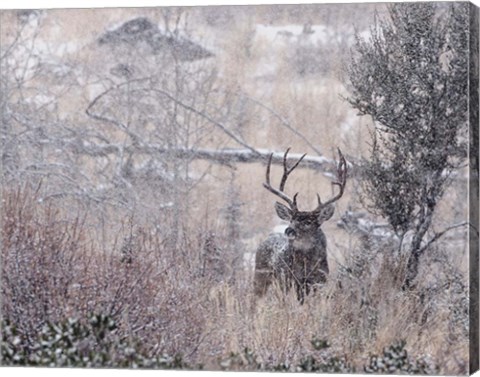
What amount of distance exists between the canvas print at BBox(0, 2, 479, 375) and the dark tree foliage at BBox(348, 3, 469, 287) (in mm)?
15

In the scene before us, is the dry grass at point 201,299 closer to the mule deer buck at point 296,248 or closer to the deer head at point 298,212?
the mule deer buck at point 296,248

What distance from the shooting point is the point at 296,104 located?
14.0 m

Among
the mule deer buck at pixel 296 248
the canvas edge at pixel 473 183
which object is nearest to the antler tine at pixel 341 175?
the mule deer buck at pixel 296 248

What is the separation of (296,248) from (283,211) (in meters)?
0.30

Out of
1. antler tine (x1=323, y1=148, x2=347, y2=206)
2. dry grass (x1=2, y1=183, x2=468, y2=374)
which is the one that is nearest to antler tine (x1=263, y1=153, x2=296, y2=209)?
antler tine (x1=323, y1=148, x2=347, y2=206)

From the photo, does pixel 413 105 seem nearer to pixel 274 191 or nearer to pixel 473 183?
pixel 473 183

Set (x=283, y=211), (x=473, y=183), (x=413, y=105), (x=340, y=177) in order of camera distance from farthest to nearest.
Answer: (x=283, y=211) < (x=340, y=177) < (x=413, y=105) < (x=473, y=183)

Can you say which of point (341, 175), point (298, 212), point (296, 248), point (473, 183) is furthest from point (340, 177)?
point (473, 183)

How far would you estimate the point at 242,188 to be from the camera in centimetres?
1404

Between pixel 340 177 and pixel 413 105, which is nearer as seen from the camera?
pixel 413 105

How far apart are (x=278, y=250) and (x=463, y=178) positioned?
152 cm

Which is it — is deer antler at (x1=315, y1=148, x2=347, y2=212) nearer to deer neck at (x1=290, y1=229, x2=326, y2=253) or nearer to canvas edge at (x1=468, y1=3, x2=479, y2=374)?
deer neck at (x1=290, y1=229, x2=326, y2=253)

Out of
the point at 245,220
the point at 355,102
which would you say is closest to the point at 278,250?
the point at 245,220

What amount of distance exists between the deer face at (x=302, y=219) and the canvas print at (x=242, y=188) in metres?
0.01
